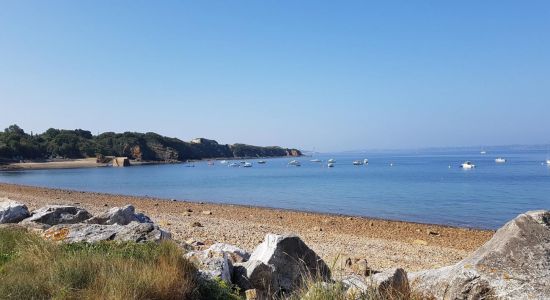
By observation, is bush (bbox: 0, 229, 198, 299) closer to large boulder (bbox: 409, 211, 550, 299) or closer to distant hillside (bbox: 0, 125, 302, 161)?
large boulder (bbox: 409, 211, 550, 299)

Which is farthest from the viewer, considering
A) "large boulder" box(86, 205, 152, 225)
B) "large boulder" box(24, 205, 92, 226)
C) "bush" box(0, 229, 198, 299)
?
"large boulder" box(24, 205, 92, 226)

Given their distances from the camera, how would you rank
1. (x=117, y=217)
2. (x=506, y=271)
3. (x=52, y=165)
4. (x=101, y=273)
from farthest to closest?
(x=52, y=165), (x=117, y=217), (x=506, y=271), (x=101, y=273)

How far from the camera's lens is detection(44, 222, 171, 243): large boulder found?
25.3 ft

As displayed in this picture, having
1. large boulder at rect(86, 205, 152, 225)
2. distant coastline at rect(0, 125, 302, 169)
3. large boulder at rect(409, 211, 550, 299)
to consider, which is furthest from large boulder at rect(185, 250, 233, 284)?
distant coastline at rect(0, 125, 302, 169)

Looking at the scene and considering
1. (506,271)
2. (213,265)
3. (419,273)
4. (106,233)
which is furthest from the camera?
(106,233)

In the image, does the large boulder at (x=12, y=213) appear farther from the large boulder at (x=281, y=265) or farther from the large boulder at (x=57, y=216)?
the large boulder at (x=281, y=265)

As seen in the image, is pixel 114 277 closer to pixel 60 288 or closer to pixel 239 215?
pixel 60 288

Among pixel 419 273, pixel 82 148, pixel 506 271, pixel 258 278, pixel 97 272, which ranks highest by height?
pixel 82 148

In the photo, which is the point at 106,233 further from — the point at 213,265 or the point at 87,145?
the point at 87,145

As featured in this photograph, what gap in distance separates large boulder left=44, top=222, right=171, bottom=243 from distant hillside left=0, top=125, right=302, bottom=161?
12374 cm

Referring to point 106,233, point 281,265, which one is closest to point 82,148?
point 106,233

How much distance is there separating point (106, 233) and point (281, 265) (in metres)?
3.22

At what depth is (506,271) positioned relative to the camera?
5.18 m

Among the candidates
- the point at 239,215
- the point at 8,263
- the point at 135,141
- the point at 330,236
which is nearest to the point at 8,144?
the point at 135,141
